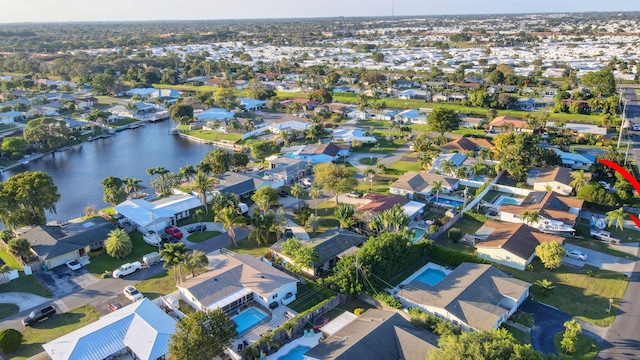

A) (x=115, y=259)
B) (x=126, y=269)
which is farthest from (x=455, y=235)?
(x=115, y=259)

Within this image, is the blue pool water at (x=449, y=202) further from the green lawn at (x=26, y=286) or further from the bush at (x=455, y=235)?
the green lawn at (x=26, y=286)

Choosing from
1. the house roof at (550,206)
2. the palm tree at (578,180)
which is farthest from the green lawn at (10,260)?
the palm tree at (578,180)

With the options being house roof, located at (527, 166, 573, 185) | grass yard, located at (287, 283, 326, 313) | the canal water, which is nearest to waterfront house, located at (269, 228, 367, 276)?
grass yard, located at (287, 283, 326, 313)

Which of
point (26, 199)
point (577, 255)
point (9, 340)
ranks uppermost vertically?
point (26, 199)

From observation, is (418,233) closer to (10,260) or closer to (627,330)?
(627,330)

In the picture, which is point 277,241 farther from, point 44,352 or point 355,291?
point 44,352

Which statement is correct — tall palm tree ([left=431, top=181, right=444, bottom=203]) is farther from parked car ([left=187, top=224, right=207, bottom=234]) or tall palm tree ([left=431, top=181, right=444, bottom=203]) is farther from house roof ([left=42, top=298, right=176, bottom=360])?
house roof ([left=42, top=298, right=176, bottom=360])
